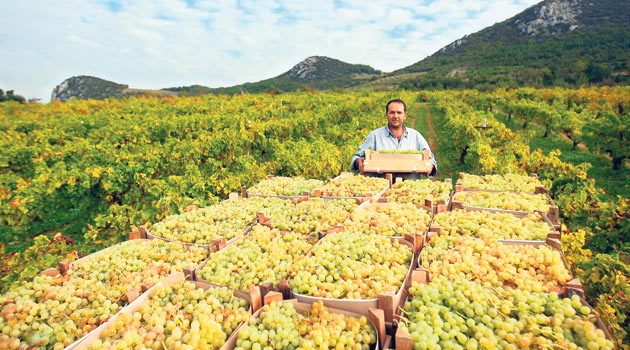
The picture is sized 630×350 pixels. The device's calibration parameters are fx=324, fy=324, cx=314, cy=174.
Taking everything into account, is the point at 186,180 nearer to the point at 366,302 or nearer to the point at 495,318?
the point at 366,302

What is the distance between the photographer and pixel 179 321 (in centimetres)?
183

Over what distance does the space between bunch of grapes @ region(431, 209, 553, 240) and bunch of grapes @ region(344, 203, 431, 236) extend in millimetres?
169

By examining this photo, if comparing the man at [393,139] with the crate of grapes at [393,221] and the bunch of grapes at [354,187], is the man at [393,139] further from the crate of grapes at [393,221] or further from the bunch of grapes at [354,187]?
the crate of grapes at [393,221]

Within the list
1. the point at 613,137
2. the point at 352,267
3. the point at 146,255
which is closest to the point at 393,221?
the point at 352,267

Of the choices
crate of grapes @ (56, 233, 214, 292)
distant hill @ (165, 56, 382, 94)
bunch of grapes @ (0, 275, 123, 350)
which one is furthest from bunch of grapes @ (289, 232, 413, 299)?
distant hill @ (165, 56, 382, 94)

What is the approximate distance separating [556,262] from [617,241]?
232cm

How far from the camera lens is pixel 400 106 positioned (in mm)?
5383

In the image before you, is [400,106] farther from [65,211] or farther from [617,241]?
[65,211]

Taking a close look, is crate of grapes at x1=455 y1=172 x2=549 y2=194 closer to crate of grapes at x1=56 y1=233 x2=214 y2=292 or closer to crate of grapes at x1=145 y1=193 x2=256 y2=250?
crate of grapes at x1=145 y1=193 x2=256 y2=250

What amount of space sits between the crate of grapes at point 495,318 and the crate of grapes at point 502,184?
2.45 meters

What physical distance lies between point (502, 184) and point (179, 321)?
13.6 ft

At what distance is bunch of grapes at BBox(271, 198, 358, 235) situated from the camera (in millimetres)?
3189

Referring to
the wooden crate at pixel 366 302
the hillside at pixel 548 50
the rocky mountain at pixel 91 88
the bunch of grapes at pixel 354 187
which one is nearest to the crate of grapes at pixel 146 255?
the wooden crate at pixel 366 302

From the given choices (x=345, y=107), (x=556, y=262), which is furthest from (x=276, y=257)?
(x=345, y=107)
